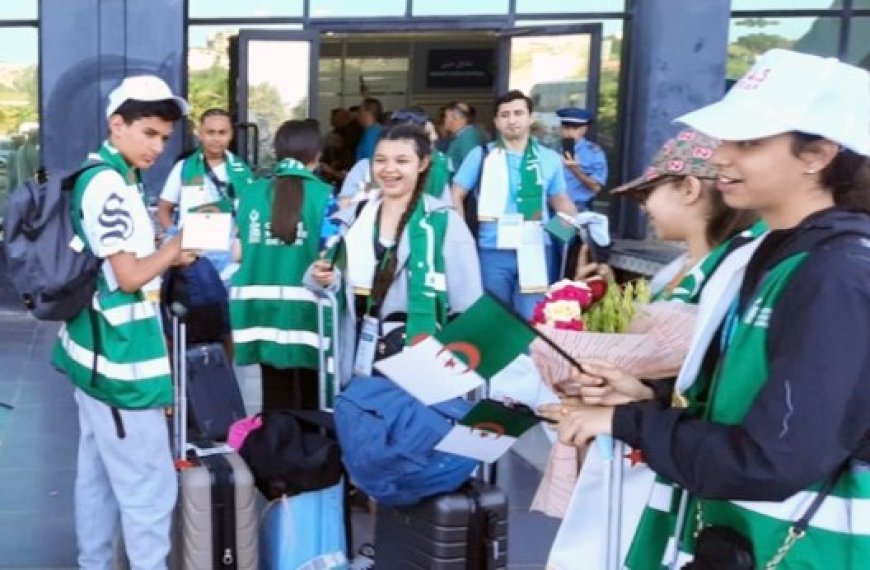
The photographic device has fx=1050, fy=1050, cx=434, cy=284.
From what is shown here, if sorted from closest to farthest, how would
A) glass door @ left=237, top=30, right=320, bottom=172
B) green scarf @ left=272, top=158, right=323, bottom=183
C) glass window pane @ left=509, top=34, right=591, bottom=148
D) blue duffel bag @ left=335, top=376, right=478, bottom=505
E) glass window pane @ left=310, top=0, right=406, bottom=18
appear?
1. blue duffel bag @ left=335, top=376, right=478, bottom=505
2. green scarf @ left=272, top=158, right=323, bottom=183
3. glass door @ left=237, top=30, right=320, bottom=172
4. glass window pane @ left=509, top=34, right=591, bottom=148
5. glass window pane @ left=310, top=0, right=406, bottom=18

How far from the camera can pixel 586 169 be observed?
28.8ft

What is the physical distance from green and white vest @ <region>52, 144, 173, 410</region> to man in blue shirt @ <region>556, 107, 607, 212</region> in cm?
579

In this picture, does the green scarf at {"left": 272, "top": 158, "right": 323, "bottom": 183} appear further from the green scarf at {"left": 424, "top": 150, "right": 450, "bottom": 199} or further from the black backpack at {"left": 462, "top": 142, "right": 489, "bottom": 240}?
the black backpack at {"left": 462, "top": 142, "right": 489, "bottom": 240}

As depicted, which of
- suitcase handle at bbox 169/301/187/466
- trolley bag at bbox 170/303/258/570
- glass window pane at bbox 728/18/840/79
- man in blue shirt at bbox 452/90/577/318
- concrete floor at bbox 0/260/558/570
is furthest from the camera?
glass window pane at bbox 728/18/840/79

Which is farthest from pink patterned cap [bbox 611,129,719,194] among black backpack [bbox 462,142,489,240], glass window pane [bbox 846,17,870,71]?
glass window pane [bbox 846,17,870,71]

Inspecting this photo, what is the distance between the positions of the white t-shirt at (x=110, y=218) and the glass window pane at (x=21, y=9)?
6942 millimetres

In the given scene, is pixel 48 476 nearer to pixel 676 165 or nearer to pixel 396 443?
pixel 396 443

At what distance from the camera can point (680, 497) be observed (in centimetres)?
191

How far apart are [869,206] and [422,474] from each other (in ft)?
5.64

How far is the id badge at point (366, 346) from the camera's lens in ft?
12.3

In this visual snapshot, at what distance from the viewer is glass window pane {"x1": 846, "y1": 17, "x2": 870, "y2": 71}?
10.1 meters

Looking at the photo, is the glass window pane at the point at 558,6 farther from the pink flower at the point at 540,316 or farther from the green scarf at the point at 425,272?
the pink flower at the point at 540,316

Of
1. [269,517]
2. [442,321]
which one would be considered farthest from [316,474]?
[442,321]

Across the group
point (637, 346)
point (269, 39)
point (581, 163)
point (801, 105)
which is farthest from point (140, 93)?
point (269, 39)
